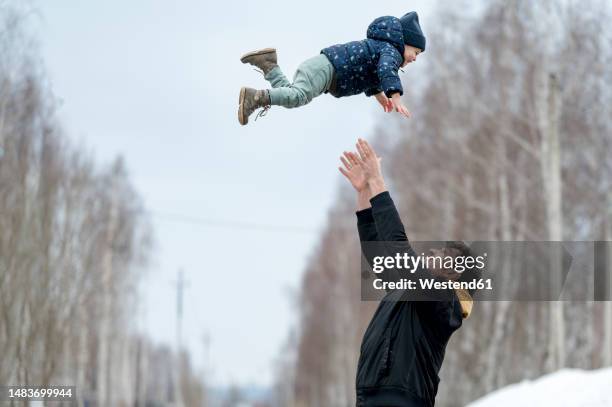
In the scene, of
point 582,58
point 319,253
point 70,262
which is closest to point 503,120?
point 582,58

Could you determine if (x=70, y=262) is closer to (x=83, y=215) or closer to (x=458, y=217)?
(x=83, y=215)

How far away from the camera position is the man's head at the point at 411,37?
→ 6332mm

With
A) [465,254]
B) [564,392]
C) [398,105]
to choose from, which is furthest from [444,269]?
[564,392]

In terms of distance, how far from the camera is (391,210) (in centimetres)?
526

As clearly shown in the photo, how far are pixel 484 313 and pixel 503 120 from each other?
5.80 m

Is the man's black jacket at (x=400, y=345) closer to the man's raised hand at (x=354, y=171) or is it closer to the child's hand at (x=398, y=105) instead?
the man's raised hand at (x=354, y=171)

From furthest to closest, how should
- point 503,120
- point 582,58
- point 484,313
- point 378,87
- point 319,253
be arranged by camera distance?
point 319,253
point 484,313
point 503,120
point 582,58
point 378,87

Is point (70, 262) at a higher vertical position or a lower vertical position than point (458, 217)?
lower

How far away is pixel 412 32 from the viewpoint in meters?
6.35

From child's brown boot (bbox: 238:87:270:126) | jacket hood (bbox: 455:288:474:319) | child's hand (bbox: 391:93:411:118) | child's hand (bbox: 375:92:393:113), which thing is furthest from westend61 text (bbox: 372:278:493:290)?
child's brown boot (bbox: 238:87:270:126)

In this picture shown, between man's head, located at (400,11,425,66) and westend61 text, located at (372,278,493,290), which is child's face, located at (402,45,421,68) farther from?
westend61 text, located at (372,278,493,290)

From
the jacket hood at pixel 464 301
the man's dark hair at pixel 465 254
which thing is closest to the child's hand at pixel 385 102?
the man's dark hair at pixel 465 254

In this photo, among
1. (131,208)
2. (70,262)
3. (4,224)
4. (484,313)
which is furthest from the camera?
(131,208)

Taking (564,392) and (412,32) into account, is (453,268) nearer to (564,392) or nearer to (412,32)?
(412,32)
